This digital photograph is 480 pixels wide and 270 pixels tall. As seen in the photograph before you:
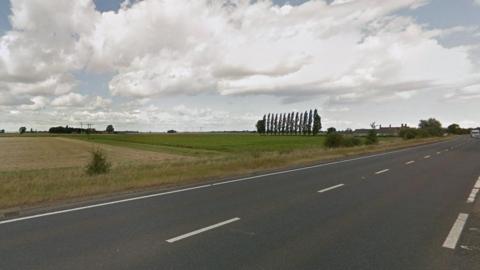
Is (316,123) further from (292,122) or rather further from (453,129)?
(453,129)

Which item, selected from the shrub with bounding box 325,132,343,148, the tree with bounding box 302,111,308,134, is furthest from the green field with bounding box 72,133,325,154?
the tree with bounding box 302,111,308,134

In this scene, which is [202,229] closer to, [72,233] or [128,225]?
[128,225]

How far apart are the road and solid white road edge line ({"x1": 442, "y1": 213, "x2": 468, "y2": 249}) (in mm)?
18

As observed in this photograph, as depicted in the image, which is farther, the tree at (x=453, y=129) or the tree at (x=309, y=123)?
the tree at (x=453, y=129)

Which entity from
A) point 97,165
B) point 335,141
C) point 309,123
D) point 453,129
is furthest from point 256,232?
point 453,129

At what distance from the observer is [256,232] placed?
231 inches

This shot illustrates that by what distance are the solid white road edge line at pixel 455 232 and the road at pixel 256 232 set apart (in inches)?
0.7

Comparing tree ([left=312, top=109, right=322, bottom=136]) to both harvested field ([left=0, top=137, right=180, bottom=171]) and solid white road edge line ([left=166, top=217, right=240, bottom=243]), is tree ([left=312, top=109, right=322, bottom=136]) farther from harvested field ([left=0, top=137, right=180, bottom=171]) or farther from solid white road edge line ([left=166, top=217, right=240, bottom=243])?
solid white road edge line ([left=166, top=217, right=240, bottom=243])

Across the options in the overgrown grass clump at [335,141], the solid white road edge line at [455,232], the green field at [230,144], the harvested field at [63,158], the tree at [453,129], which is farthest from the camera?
the tree at [453,129]

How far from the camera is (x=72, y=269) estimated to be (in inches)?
169

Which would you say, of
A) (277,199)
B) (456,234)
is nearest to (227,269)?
(456,234)

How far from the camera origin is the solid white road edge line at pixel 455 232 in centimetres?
520

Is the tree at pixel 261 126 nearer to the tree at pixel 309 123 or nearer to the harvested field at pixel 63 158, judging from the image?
the tree at pixel 309 123

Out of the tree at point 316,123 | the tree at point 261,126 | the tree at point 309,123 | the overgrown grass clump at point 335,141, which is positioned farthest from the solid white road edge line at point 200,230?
the tree at point 261,126
